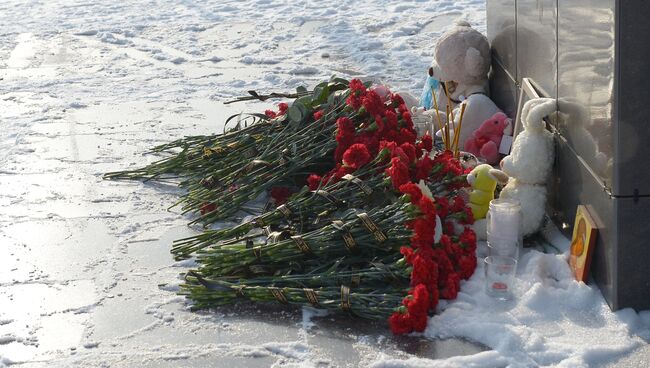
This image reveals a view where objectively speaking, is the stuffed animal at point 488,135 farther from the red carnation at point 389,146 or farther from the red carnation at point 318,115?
the red carnation at point 389,146

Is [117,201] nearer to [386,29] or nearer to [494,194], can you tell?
[494,194]

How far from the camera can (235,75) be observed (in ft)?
25.0

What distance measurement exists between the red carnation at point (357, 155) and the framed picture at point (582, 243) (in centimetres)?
87

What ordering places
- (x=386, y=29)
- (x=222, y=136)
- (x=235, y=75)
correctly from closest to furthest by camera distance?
1. (x=222, y=136)
2. (x=235, y=75)
3. (x=386, y=29)

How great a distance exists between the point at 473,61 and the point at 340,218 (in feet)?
6.37

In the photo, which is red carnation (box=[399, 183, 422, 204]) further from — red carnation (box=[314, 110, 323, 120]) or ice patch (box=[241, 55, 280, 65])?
ice patch (box=[241, 55, 280, 65])

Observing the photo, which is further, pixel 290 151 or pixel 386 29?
pixel 386 29

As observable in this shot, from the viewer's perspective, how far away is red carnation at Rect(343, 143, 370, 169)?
385cm

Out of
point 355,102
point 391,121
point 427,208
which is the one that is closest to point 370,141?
point 391,121

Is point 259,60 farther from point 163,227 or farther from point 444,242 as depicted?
point 444,242

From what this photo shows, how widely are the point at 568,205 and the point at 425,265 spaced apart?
807 mm

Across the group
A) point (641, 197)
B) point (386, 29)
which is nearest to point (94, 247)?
point (641, 197)

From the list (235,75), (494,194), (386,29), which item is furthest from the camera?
(386,29)

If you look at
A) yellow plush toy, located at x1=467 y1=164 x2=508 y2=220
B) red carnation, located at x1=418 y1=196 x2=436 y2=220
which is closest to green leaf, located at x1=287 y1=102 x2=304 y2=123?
yellow plush toy, located at x1=467 y1=164 x2=508 y2=220
